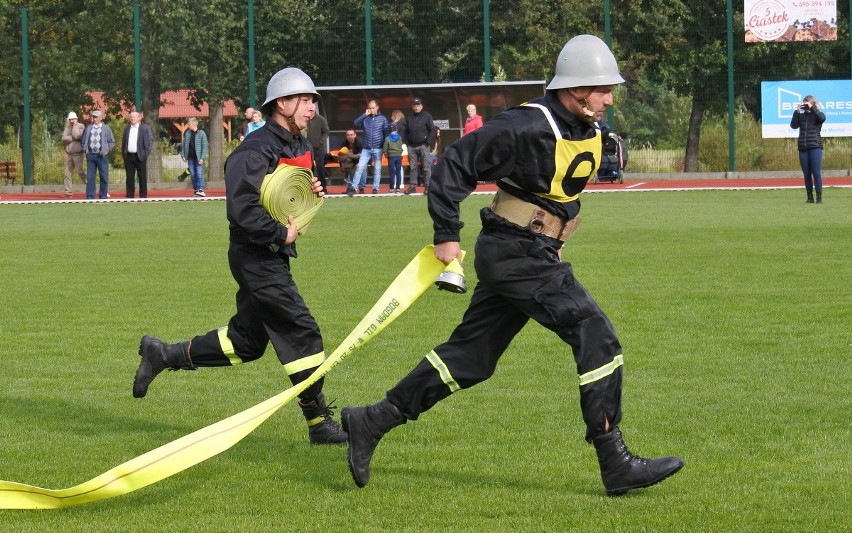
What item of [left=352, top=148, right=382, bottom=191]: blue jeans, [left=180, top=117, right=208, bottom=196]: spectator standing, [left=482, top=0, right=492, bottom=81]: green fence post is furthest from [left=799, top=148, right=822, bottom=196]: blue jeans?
[left=180, top=117, right=208, bottom=196]: spectator standing

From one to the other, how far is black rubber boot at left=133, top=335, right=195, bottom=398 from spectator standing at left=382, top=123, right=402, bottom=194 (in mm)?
22808

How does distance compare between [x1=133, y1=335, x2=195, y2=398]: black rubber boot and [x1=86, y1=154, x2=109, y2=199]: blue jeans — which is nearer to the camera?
[x1=133, y1=335, x2=195, y2=398]: black rubber boot

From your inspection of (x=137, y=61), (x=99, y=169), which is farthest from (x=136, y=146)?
(x=137, y=61)

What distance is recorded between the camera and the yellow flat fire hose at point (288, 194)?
6.54 m

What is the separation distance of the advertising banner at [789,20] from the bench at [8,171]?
753 inches

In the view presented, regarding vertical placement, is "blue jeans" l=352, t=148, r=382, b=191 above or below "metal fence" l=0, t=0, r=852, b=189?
below

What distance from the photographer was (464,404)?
7.43 m

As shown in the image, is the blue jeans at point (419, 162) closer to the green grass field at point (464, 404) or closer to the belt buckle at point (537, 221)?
the green grass field at point (464, 404)

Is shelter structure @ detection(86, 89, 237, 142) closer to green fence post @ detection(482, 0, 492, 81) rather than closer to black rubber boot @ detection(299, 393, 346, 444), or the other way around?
green fence post @ detection(482, 0, 492, 81)

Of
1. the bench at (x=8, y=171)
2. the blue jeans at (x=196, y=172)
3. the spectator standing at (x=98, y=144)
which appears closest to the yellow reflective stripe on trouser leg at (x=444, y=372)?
the spectator standing at (x=98, y=144)

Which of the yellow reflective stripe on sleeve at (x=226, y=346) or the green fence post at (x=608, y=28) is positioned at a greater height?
the green fence post at (x=608, y=28)

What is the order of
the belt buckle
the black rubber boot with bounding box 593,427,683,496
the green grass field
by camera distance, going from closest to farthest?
the green grass field < the black rubber boot with bounding box 593,427,683,496 < the belt buckle

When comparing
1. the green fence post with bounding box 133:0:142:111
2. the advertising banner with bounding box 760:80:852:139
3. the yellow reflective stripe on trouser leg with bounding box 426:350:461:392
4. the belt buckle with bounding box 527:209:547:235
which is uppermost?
the green fence post with bounding box 133:0:142:111

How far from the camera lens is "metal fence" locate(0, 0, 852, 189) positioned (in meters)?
33.5
